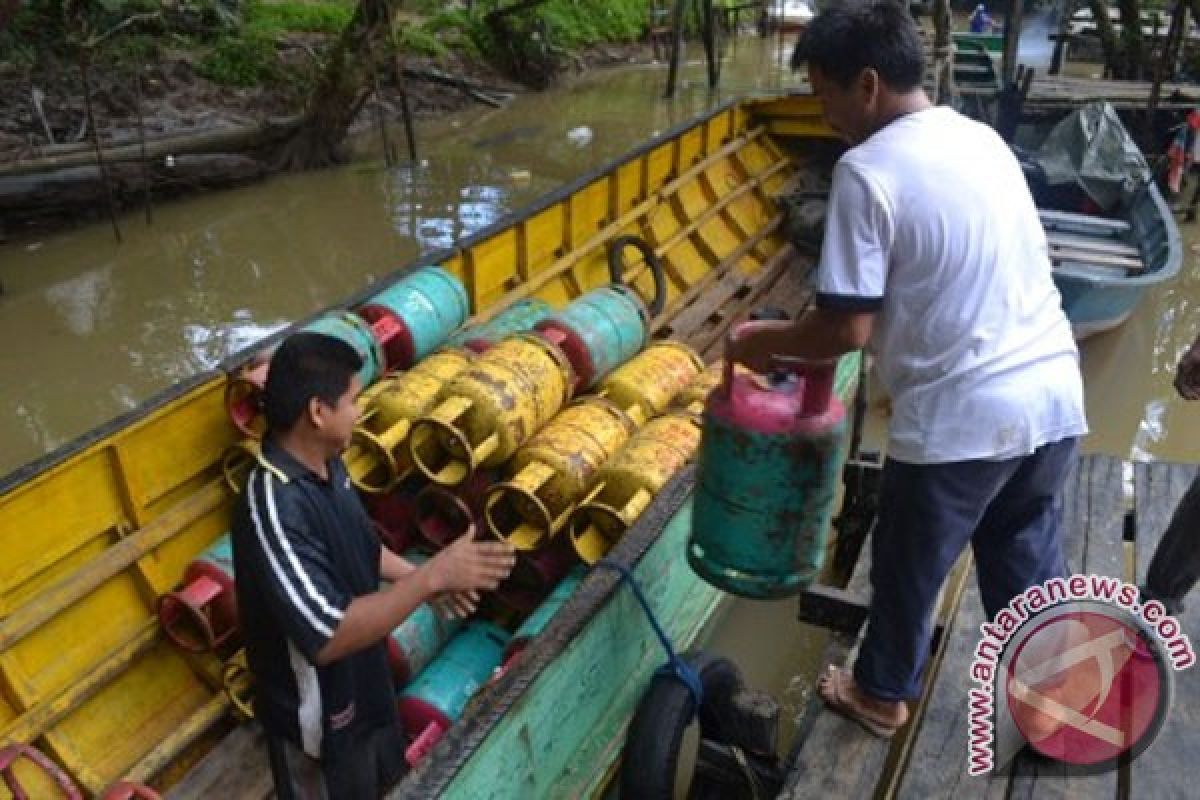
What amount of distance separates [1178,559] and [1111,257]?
5.55 m

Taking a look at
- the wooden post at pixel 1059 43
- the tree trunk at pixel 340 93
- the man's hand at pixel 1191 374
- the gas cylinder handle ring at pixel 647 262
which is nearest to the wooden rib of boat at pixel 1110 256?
the gas cylinder handle ring at pixel 647 262

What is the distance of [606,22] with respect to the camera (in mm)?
23578

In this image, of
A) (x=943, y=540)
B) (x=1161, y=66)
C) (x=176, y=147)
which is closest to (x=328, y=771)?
(x=943, y=540)

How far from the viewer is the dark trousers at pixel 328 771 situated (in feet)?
7.48

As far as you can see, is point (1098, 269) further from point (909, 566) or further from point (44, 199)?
point (44, 199)

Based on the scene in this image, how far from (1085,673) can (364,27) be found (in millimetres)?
11119

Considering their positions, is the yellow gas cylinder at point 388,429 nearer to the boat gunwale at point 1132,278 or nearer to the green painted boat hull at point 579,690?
the green painted boat hull at point 579,690

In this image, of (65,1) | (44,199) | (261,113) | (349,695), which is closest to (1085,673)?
(349,695)

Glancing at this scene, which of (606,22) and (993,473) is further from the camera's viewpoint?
(606,22)

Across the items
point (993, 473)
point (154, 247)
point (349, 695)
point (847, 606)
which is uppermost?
point (993, 473)

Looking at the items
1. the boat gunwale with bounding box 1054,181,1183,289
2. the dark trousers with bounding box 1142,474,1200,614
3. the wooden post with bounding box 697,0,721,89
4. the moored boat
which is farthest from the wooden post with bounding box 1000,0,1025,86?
the dark trousers with bounding box 1142,474,1200,614

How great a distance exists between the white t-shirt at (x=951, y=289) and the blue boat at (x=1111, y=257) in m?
4.91

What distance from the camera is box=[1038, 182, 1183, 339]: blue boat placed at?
21.5 ft

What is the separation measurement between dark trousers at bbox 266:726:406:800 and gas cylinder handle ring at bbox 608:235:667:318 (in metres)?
4.14
